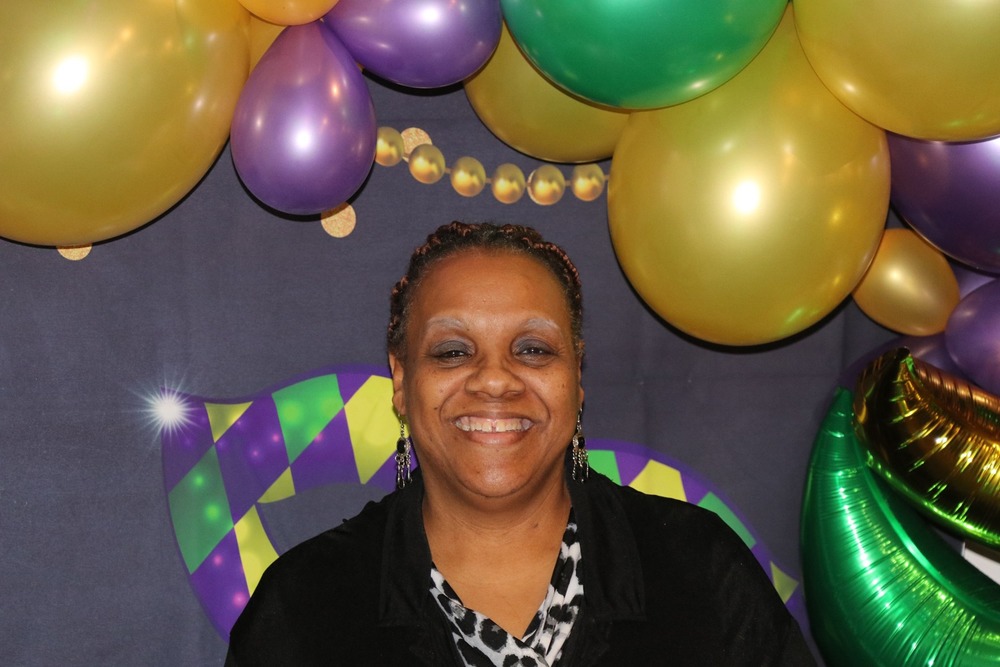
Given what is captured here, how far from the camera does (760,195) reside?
5.45 ft

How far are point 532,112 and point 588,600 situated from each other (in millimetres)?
839

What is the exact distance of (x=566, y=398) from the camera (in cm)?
154

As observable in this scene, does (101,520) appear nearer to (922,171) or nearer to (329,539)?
(329,539)

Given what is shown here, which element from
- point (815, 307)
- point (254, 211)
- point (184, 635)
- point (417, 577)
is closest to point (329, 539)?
point (417, 577)

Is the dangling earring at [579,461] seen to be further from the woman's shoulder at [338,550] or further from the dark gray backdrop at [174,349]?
the dark gray backdrop at [174,349]

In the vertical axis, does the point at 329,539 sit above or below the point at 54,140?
below

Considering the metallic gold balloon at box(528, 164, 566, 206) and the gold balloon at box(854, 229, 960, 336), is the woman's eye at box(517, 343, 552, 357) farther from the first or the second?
the gold balloon at box(854, 229, 960, 336)

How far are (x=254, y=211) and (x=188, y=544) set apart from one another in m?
0.61

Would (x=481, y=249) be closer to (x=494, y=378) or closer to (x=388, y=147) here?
(x=494, y=378)

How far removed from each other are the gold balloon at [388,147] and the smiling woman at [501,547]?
1.42 feet

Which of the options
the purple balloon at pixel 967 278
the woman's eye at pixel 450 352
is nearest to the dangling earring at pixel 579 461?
the woman's eye at pixel 450 352

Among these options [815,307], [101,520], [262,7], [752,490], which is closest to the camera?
[262,7]

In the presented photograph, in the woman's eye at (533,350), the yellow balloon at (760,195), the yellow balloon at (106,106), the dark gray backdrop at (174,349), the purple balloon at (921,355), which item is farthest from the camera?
the purple balloon at (921,355)

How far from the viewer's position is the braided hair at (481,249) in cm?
164
